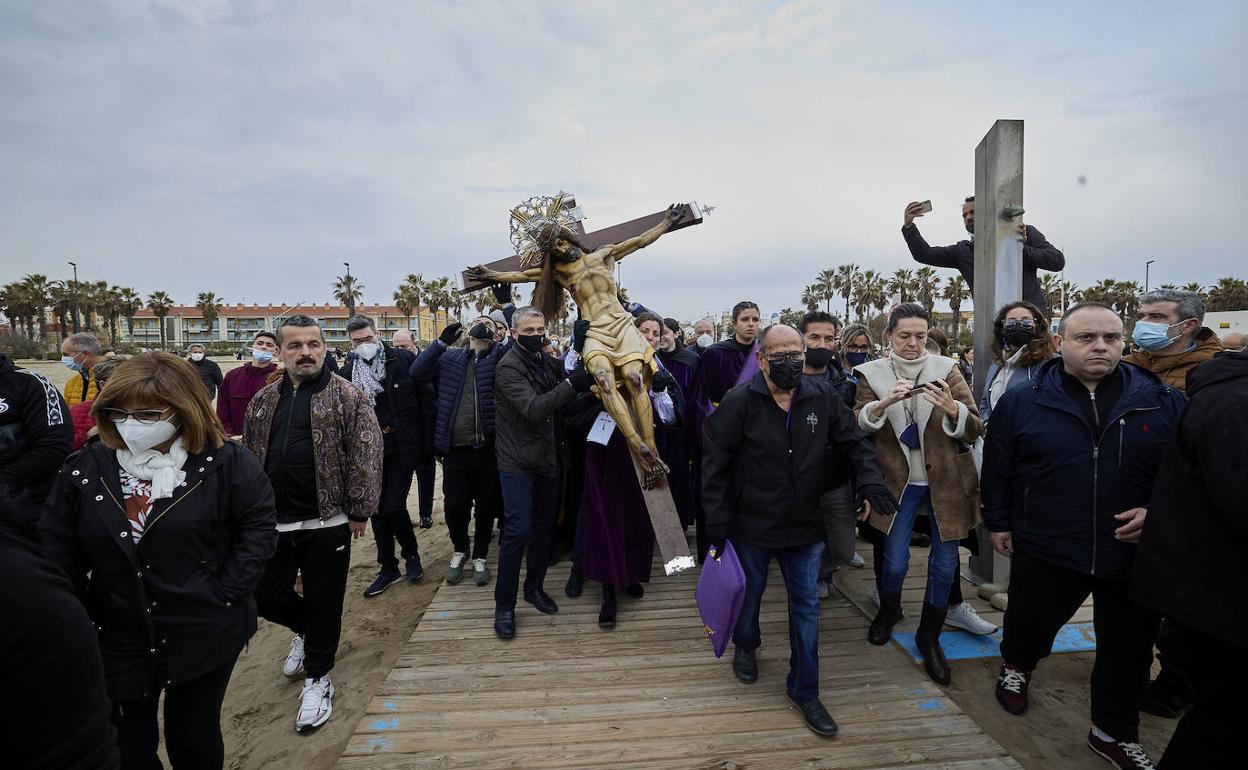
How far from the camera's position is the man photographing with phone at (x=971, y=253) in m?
4.44

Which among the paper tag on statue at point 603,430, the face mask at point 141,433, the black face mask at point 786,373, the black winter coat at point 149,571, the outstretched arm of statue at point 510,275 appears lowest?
the black winter coat at point 149,571

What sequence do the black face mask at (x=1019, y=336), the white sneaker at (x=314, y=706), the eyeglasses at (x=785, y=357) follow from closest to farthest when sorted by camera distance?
the eyeglasses at (x=785, y=357) < the white sneaker at (x=314, y=706) < the black face mask at (x=1019, y=336)

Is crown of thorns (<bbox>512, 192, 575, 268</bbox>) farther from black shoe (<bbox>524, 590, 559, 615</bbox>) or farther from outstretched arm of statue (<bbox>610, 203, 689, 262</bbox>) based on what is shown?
black shoe (<bbox>524, 590, 559, 615</bbox>)

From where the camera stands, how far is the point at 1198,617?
6.58 feet

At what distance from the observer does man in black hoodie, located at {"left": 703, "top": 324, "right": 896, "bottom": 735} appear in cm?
298

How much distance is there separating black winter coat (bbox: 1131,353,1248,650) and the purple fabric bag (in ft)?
5.69

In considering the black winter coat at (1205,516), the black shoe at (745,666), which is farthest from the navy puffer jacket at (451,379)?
the black winter coat at (1205,516)

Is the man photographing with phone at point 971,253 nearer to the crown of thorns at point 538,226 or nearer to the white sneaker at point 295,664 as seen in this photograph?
the crown of thorns at point 538,226

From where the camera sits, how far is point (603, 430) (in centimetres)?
408

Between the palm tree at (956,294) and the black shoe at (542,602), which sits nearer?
the black shoe at (542,602)

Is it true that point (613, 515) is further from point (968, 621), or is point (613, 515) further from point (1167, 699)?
point (1167, 699)

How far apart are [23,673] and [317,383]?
7.66ft

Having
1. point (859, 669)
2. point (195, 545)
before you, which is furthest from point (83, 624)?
Answer: point (859, 669)

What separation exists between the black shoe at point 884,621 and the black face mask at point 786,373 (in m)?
1.91
